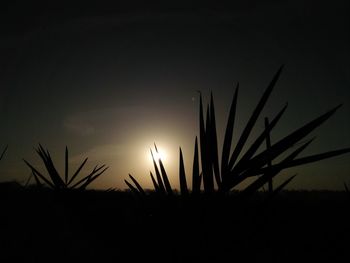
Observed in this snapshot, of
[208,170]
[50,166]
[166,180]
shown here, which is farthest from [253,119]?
[50,166]

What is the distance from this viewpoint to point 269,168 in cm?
158

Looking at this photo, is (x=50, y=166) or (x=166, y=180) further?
(x=50, y=166)

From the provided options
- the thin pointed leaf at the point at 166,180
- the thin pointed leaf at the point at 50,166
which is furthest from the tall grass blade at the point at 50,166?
the thin pointed leaf at the point at 166,180

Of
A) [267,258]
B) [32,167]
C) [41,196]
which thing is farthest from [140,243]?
[41,196]

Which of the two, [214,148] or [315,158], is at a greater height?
[214,148]

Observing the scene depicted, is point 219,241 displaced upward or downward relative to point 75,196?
downward

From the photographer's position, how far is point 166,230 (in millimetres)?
2076

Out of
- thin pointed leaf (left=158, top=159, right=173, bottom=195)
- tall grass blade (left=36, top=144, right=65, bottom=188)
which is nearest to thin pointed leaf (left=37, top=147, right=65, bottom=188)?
tall grass blade (left=36, top=144, right=65, bottom=188)

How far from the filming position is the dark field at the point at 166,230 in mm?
1801

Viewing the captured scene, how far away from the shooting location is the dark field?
1.80 metres

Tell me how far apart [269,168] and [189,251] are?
738mm

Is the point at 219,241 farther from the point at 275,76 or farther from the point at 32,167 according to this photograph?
the point at 32,167

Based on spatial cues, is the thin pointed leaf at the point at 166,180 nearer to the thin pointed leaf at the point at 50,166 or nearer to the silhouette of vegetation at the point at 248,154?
the silhouette of vegetation at the point at 248,154

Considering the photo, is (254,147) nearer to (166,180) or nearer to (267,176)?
(267,176)
